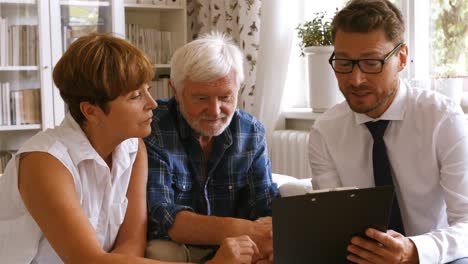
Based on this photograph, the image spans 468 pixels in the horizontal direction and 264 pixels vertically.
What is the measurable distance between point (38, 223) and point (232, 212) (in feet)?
2.32

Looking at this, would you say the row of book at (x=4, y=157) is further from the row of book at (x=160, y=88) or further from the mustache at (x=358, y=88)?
the mustache at (x=358, y=88)

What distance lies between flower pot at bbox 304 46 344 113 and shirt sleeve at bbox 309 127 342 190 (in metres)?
1.35

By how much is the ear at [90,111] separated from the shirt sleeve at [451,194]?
86 centimetres

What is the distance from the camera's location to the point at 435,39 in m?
3.07

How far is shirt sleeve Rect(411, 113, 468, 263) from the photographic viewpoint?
1.59 m

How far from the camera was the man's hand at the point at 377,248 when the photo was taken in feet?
4.83

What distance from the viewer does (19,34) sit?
3.71 m

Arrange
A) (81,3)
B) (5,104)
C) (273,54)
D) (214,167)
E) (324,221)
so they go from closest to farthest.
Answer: (324,221) → (214,167) → (273,54) → (5,104) → (81,3)

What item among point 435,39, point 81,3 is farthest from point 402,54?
point 81,3

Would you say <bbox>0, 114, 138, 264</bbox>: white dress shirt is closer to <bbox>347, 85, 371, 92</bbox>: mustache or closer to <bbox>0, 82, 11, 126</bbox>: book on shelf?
<bbox>347, 85, 371, 92</bbox>: mustache

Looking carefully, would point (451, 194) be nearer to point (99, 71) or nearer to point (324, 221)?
point (324, 221)

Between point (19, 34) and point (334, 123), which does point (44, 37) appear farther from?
point (334, 123)

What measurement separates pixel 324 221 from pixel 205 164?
614 mm

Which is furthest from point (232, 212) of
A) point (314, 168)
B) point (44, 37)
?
point (44, 37)
